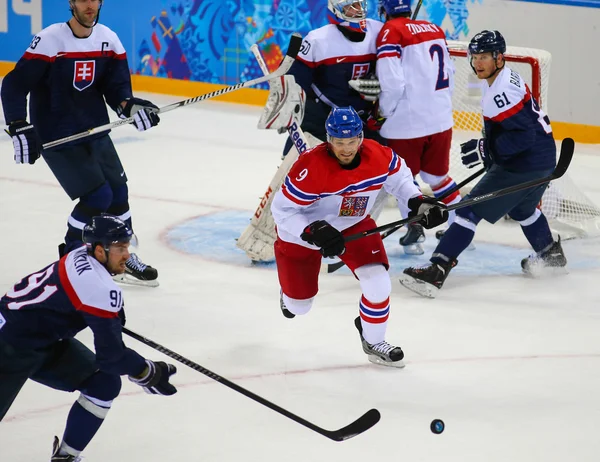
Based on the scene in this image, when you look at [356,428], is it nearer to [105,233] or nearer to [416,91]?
[105,233]

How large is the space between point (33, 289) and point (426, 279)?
6.84 feet

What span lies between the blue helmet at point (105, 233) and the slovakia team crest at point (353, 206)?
1.01 m

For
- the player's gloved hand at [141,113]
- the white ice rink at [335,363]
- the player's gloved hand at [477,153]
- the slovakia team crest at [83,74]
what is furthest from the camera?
the player's gloved hand at [477,153]


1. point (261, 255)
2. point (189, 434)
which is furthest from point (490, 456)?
point (261, 255)

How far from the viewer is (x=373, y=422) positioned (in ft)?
9.15

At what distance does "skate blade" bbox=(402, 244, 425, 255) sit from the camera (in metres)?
4.88

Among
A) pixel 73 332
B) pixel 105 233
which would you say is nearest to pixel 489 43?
pixel 105 233

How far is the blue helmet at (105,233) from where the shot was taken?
100.0 inches

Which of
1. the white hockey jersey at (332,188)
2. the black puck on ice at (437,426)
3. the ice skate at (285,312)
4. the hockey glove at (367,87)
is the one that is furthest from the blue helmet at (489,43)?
the black puck on ice at (437,426)

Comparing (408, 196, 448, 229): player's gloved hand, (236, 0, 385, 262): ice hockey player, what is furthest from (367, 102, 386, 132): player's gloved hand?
(408, 196, 448, 229): player's gloved hand

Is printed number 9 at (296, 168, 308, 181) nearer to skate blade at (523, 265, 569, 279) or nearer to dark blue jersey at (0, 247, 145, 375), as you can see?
dark blue jersey at (0, 247, 145, 375)

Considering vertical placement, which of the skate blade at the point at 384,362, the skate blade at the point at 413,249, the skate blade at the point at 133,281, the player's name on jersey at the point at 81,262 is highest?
the player's name on jersey at the point at 81,262

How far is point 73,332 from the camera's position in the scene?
2.62m

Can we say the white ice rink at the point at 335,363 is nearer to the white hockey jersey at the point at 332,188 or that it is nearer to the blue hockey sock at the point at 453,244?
the blue hockey sock at the point at 453,244
